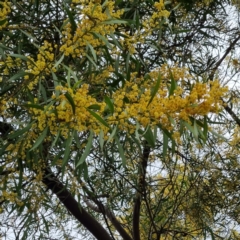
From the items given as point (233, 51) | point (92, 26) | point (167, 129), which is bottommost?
point (167, 129)

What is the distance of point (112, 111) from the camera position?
115cm

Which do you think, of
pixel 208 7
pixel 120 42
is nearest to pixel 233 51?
pixel 208 7

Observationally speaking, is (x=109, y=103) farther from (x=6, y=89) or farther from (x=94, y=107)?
(x=6, y=89)

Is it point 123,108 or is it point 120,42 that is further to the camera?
point 120,42

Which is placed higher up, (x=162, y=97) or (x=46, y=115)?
(x=46, y=115)

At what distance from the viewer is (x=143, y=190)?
252 centimetres

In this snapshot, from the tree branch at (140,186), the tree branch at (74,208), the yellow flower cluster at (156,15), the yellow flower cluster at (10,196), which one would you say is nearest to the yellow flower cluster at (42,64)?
the yellow flower cluster at (156,15)

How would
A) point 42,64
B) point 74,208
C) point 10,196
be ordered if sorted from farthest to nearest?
1. point 74,208
2. point 10,196
3. point 42,64

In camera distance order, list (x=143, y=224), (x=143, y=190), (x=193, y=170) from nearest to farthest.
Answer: (x=143, y=190)
(x=193, y=170)
(x=143, y=224)

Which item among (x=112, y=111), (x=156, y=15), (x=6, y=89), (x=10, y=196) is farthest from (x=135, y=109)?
(x=10, y=196)

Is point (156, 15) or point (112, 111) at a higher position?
point (156, 15)

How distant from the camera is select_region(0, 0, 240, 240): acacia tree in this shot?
46.4 inches

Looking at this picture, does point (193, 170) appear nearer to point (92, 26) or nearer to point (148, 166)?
point (148, 166)

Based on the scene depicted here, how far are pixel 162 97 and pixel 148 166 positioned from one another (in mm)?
1601
